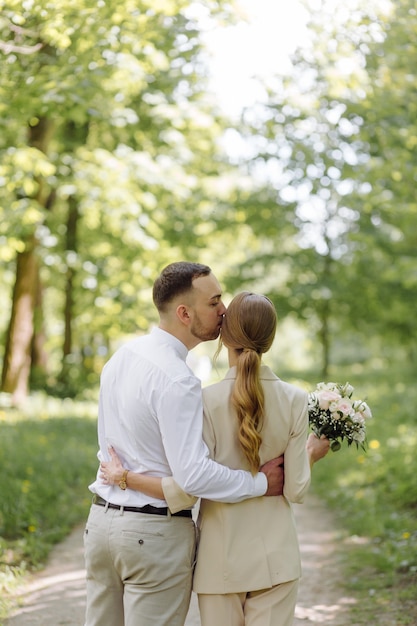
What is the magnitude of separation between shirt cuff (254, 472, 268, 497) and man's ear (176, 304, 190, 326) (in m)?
0.68

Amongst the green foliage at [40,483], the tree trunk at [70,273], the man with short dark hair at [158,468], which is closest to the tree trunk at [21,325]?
the tree trunk at [70,273]

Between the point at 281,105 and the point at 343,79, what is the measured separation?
0.99 metres

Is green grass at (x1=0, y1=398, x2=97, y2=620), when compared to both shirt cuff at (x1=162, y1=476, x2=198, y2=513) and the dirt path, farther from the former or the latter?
shirt cuff at (x1=162, y1=476, x2=198, y2=513)

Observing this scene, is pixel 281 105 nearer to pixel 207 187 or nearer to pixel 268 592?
pixel 268 592

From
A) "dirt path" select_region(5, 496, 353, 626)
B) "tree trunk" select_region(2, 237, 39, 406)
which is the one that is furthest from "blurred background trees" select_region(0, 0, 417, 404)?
"dirt path" select_region(5, 496, 353, 626)

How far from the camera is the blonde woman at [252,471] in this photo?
3393mm

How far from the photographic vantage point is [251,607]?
3484 mm

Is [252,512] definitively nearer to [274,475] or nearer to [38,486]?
[274,475]

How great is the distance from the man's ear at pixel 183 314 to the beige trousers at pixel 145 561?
2.57 feet

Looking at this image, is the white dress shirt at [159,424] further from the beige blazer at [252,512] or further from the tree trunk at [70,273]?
the tree trunk at [70,273]

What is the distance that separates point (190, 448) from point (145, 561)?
Answer: 0.49 m

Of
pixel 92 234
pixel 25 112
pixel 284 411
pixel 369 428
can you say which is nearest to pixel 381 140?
pixel 25 112

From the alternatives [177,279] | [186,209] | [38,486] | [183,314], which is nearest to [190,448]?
[183,314]

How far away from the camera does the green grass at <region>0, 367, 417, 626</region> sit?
661 centimetres
